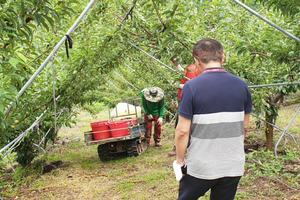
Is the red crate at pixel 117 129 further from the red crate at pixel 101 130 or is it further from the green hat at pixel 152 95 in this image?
the green hat at pixel 152 95

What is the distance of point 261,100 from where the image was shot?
16.3 feet

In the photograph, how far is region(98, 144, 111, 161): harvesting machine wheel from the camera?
7324 mm

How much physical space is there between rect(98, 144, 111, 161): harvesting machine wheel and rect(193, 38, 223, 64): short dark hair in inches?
221

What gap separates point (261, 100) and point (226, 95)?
10.6 ft

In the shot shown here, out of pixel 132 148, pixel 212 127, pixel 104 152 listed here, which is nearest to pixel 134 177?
pixel 132 148

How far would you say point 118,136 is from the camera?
691 cm

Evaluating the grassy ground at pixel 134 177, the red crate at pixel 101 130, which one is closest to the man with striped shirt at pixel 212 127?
the grassy ground at pixel 134 177

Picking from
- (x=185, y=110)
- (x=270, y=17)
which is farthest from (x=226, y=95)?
(x=270, y=17)

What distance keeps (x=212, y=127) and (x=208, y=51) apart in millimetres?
561

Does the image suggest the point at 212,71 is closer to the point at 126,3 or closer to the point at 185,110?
the point at 185,110

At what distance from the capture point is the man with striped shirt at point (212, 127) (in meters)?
2.02

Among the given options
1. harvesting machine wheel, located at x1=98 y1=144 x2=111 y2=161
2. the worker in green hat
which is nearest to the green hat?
the worker in green hat

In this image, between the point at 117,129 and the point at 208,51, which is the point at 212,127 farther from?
the point at 117,129

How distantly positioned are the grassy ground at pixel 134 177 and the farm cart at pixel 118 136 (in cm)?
25
